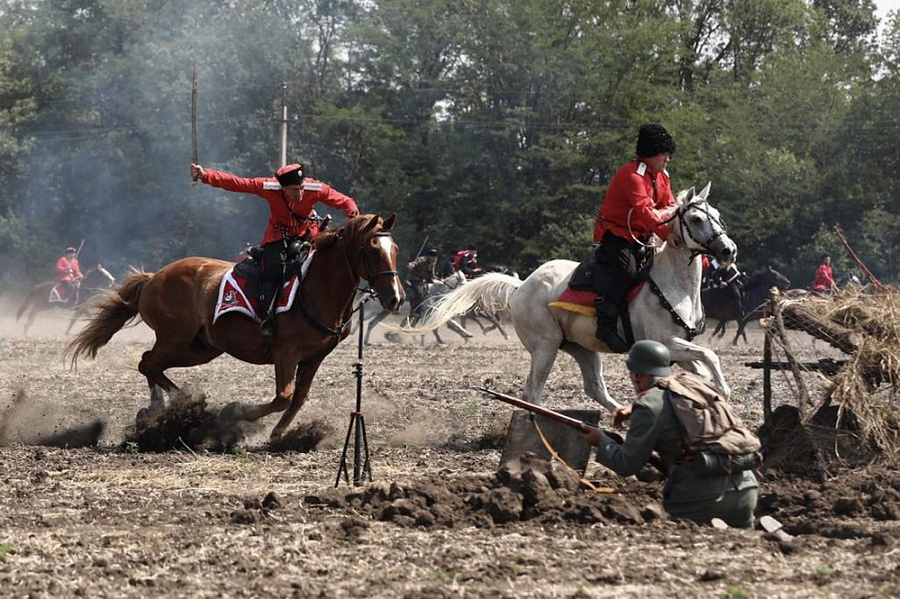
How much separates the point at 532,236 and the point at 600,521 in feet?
108

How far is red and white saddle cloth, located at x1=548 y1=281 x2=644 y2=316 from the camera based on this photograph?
10.2m

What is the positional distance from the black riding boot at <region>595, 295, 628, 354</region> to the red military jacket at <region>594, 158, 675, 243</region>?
1.98 ft

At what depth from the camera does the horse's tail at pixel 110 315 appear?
1269cm

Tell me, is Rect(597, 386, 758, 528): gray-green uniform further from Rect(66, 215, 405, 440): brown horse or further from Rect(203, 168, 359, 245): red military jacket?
Rect(203, 168, 359, 245): red military jacket

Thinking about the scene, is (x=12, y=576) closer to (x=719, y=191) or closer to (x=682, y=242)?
(x=682, y=242)

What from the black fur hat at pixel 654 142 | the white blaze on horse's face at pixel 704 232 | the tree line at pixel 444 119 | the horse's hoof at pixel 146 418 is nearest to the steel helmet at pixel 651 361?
the white blaze on horse's face at pixel 704 232

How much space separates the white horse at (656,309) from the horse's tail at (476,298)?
38mm

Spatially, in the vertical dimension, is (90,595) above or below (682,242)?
below

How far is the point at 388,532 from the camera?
697cm

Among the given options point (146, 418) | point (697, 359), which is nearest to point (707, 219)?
Result: point (697, 359)

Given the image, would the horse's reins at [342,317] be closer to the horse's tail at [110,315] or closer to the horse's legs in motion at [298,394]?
the horse's legs in motion at [298,394]

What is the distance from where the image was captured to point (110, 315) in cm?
1277

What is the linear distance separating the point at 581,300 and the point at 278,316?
265cm

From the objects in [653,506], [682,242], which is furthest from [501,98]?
[653,506]
